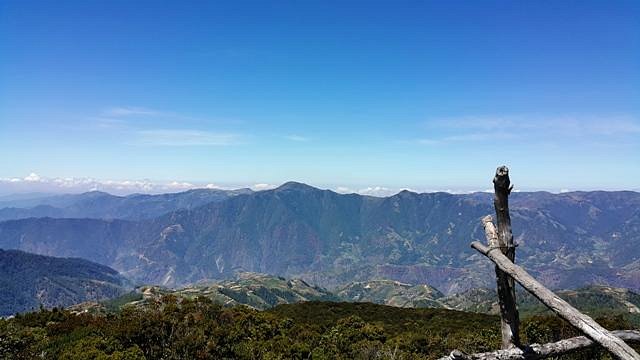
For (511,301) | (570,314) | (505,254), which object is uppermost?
(505,254)

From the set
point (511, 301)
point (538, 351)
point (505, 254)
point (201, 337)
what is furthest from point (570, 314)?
point (201, 337)

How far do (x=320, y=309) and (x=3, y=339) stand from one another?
93.8m

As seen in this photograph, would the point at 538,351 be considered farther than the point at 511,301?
No

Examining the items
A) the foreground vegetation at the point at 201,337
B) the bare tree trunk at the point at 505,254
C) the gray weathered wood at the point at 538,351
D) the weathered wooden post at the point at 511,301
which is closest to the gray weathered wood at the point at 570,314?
the weathered wooden post at the point at 511,301

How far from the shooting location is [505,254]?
820 centimetres

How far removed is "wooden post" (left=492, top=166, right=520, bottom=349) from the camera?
7.79m

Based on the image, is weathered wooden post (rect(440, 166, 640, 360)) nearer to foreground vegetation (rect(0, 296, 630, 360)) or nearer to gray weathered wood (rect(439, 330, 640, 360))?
gray weathered wood (rect(439, 330, 640, 360))

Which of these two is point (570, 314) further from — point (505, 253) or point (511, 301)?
point (505, 253)

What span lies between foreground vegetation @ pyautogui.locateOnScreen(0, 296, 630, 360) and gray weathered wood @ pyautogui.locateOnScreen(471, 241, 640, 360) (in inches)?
1245

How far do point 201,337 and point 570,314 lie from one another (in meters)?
41.5

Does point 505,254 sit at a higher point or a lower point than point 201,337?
higher

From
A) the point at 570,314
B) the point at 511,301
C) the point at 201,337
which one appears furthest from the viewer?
the point at 201,337

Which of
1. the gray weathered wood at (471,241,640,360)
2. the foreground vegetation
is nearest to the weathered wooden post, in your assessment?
the gray weathered wood at (471,241,640,360)

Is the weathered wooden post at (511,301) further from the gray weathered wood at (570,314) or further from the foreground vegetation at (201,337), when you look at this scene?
the foreground vegetation at (201,337)
